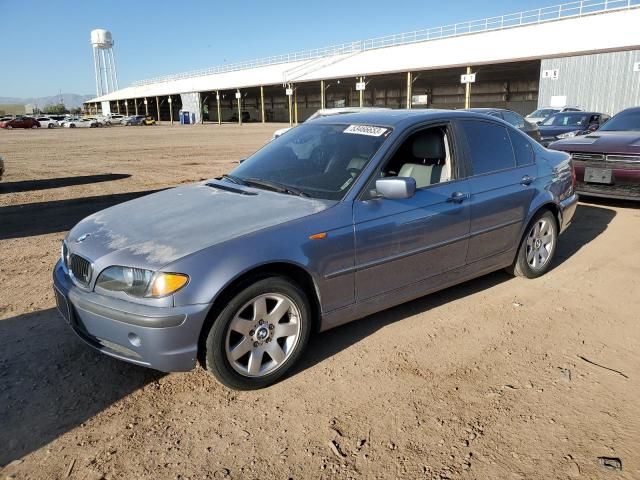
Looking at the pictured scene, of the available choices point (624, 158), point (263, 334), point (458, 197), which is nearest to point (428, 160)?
point (458, 197)

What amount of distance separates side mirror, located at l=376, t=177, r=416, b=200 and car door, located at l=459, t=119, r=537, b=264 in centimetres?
93

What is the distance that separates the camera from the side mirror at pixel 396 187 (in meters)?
3.35

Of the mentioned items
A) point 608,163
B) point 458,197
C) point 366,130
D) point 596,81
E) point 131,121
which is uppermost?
point 596,81

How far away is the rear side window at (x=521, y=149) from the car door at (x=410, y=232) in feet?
2.87

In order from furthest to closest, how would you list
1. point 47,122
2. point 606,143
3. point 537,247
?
point 47,122 < point 606,143 < point 537,247

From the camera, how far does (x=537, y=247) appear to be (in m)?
4.96

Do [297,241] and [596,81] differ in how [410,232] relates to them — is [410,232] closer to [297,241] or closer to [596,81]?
[297,241]

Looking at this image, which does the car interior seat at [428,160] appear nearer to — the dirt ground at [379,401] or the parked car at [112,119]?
the dirt ground at [379,401]

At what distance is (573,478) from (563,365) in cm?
114

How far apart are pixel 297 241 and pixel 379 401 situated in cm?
107

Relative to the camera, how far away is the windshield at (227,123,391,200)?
11.8 ft

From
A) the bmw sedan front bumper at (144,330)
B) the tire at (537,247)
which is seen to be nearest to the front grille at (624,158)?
the tire at (537,247)

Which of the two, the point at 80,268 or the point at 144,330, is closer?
the point at 144,330

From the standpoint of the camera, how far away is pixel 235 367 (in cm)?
298
